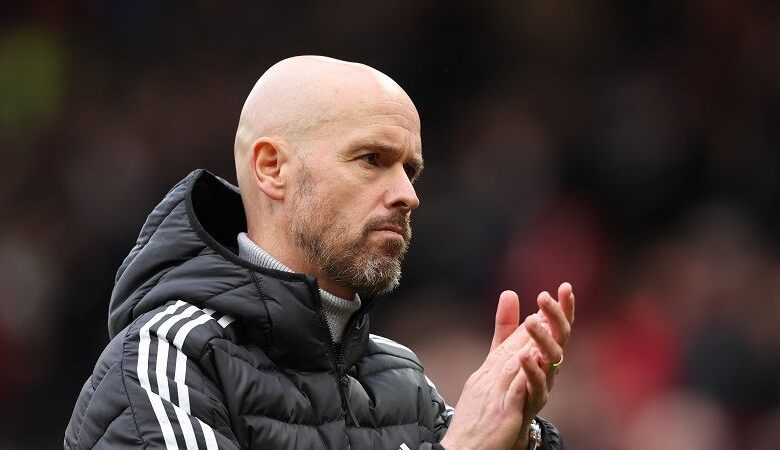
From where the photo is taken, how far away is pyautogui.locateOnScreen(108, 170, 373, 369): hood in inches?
93.8

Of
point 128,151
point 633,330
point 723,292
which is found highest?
point 723,292

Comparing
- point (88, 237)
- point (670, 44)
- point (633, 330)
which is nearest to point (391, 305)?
point (633, 330)

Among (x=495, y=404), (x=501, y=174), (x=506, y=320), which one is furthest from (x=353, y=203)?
(x=501, y=174)

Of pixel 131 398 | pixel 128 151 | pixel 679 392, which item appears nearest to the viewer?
pixel 131 398

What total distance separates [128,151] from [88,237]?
0.45 meters

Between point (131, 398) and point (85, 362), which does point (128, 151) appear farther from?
point (131, 398)

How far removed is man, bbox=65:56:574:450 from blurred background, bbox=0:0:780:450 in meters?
2.64

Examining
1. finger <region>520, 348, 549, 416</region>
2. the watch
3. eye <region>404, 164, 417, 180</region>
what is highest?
eye <region>404, 164, 417, 180</region>

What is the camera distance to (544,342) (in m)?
2.38

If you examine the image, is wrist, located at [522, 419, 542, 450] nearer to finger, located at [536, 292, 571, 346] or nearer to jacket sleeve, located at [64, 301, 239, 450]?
finger, located at [536, 292, 571, 346]

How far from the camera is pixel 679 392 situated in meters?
5.16

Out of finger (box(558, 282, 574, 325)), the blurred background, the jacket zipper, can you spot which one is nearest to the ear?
the jacket zipper

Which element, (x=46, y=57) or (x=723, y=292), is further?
(x=46, y=57)

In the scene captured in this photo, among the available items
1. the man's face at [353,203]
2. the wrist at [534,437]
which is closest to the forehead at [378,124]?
the man's face at [353,203]
